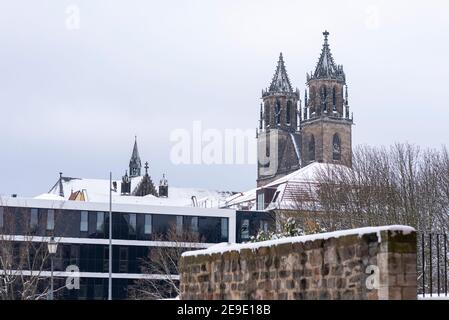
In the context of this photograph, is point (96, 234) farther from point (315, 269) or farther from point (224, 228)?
point (315, 269)

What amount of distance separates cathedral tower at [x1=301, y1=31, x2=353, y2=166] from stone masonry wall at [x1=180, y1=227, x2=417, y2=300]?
121m

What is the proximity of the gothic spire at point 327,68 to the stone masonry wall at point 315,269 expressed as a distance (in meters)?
124

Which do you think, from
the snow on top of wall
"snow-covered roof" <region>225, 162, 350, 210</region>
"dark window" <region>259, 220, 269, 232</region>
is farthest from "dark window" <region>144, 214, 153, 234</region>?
the snow on top of wall

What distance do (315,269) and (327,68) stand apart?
129 metres

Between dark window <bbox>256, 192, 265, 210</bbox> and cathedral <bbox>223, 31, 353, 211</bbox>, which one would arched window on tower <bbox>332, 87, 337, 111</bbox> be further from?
dark window <bbox>256, 192, 265, 210</bbox>

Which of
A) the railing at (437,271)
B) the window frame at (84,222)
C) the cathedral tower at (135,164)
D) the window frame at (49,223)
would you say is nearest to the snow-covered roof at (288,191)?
the window frame at (84,222)

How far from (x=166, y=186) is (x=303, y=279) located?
123139mm

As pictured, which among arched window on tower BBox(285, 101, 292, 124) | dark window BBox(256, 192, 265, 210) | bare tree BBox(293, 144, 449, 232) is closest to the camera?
bare tree BBox(293, 144, 449, 232)

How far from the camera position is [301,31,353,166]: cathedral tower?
459ft

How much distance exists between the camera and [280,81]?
487ft
